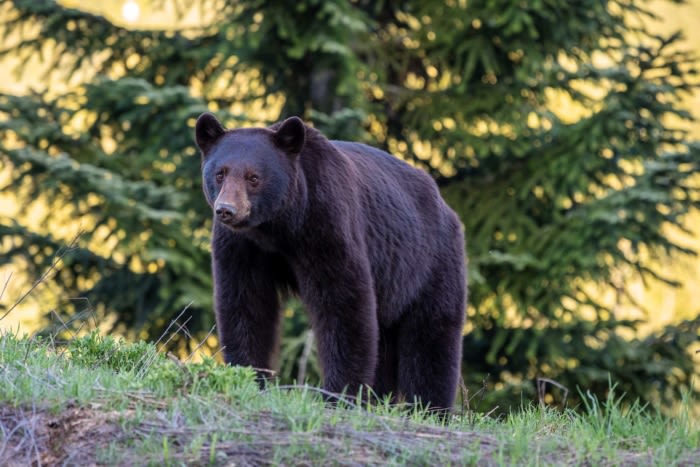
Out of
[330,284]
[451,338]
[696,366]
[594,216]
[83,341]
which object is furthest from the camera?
[696,366]

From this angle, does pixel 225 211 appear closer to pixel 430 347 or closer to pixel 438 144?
pixel 430 347

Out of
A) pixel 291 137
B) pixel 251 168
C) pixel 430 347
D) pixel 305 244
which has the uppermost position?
pixel 291 137

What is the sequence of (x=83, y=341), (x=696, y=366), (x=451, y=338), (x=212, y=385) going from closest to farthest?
(x=212, y=385) < (x=83, y=341) < (x=451, y=338) < (x=696, y=366)

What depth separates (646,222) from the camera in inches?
456

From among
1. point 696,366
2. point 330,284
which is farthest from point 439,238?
point 696,366

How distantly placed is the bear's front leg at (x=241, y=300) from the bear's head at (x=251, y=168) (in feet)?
0.95

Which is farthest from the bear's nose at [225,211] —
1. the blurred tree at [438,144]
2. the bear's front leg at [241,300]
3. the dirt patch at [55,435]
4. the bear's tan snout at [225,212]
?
the blurred tree at [438,144]

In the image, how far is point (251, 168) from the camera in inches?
227

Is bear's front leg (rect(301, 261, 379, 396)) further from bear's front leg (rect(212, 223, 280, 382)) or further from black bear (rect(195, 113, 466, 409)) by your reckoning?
bear's front leg (rect(212, 223, 280, 382))

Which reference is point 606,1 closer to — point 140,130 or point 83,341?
point 140,130

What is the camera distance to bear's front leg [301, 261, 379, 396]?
5.77 metres

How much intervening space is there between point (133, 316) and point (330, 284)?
26.2 ft

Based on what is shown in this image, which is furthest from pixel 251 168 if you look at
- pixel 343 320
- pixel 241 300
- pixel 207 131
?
pixel 343 320

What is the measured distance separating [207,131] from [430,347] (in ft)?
6.46
